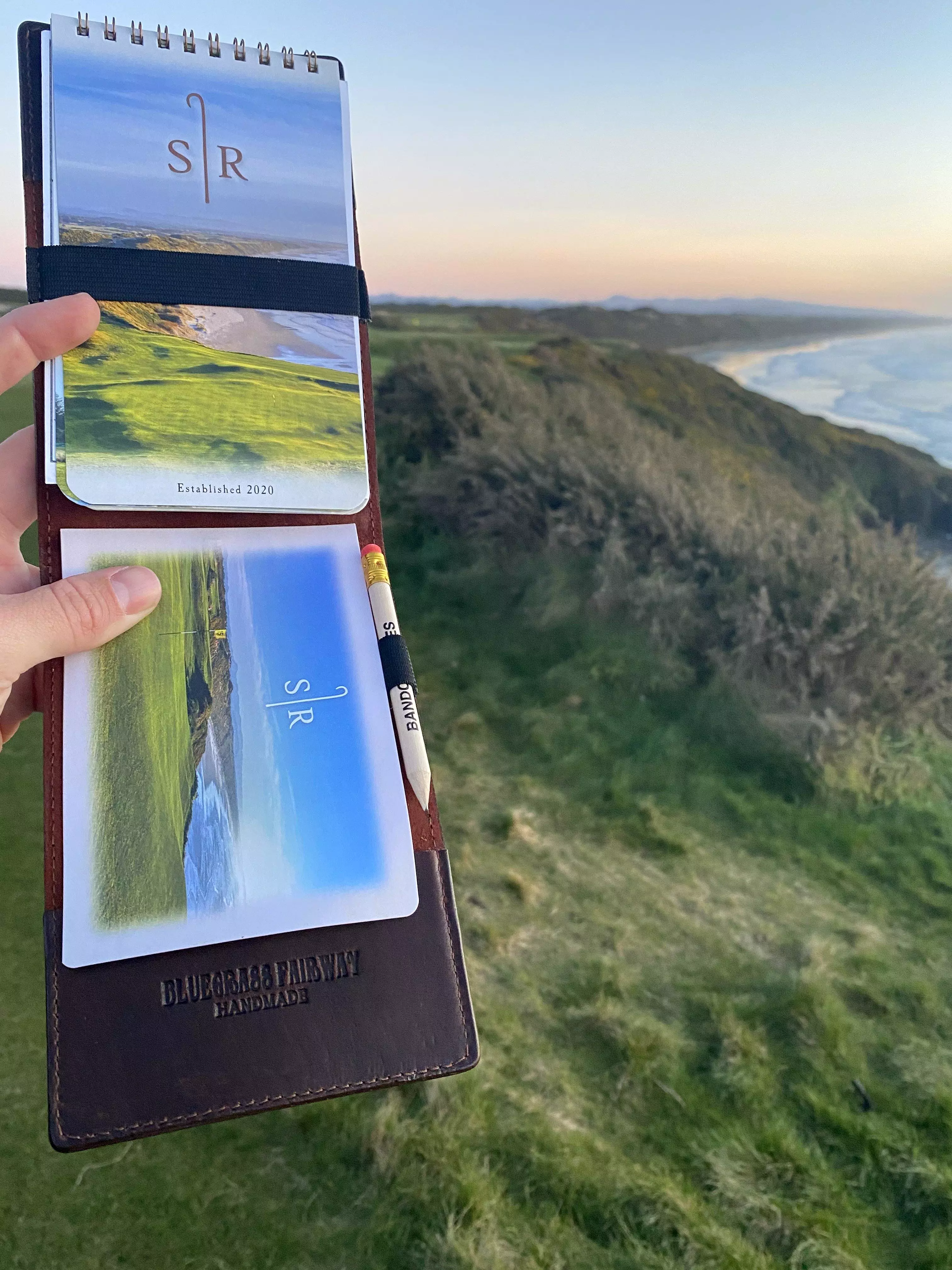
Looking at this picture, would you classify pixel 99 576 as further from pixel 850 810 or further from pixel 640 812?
pixel 850 810

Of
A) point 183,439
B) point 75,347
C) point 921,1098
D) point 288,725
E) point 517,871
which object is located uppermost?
point 75,347

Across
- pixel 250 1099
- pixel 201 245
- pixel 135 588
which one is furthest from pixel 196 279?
pixel 250 1099

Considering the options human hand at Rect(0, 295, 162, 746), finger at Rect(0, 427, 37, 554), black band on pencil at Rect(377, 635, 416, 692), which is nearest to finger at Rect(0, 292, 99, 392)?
human hand at Rect(0, 295, 162, 746)

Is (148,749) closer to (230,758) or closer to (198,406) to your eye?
(230,758)

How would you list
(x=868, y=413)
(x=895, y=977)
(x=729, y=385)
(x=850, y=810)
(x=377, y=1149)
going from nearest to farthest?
(x=377, y=1149) < (x=895, y=977) < (x=850, y=810) < (x=868, y=413) < (x=729, y=385)

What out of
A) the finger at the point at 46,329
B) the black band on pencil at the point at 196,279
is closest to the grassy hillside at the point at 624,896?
the finger at the point at 46,329

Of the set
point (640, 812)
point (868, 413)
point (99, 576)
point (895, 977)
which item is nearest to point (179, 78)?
point (99, 576)

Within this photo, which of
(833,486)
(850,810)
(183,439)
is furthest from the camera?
(833,486)

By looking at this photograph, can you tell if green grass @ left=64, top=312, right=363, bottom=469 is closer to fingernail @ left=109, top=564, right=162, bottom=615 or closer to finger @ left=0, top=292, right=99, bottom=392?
finger @ left=0, top=292, right=99, bottom=392
